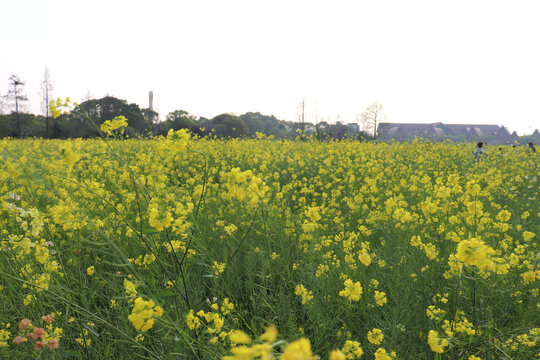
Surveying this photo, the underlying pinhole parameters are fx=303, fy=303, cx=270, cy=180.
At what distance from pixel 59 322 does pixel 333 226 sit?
2561mm

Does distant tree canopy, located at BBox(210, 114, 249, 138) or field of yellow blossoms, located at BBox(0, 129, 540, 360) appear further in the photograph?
distant tree canopy, located at BBox(210, 114, 249, 138)

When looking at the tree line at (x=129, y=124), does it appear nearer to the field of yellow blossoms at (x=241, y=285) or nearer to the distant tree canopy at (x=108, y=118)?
the distant tree canopy at (x=108, y=118)

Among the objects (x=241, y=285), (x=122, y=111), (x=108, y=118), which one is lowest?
(x=241, y=285)

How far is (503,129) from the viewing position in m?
55.6

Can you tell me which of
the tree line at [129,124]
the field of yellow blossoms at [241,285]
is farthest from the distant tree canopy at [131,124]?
the field of yellow blossoms at [241,285]

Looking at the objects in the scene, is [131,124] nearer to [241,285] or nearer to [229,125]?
[229,125]

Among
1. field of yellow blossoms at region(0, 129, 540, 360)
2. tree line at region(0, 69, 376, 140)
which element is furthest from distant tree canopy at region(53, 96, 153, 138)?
field of yellow blossoms at region(0, 129, 540, 360)

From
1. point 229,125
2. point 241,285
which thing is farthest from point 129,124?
point 241,285

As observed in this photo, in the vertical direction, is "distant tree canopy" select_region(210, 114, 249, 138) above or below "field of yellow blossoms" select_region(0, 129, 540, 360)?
above

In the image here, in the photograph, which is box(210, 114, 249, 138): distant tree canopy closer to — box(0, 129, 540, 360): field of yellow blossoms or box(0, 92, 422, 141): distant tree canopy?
box(0, 92, 422, 141): distant tree canopy

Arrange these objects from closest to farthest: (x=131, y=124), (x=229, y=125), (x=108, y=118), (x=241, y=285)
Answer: (x=241, y=285) → (x=108, y=118) → (x=131, y=124) → (x=229, y=125)

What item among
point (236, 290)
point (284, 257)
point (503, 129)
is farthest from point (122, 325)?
point (503, 129)

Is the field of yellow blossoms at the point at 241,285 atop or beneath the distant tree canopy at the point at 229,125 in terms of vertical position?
beneath

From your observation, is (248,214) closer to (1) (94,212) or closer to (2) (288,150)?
(1) (94,212)
